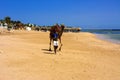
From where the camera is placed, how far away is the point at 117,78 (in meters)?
9.47

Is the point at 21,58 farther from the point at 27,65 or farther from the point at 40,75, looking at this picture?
the point at 40,75

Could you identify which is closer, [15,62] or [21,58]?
[15,62]

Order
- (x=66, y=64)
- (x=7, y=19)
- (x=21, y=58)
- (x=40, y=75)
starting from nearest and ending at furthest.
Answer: (x=40, y=75) < (x=66, y=64) < (x=21, y=58) < (x=7, y=19)

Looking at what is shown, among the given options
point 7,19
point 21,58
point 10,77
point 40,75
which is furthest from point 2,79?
point 7,19

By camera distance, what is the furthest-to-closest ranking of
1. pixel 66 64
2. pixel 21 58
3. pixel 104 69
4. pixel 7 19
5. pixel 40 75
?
1. pixel 7 19
2. pixel 21 58
3. pixel 66 64
4. pixel 104 69
5. pixel 40 75

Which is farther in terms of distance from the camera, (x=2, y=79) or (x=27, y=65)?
(x=27, y=65)

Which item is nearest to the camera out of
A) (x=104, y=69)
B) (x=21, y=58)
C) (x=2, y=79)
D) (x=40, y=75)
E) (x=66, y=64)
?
(x=2, y=79)

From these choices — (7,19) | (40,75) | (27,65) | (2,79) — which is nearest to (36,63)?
(27,65)

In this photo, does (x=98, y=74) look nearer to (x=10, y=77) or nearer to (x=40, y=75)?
(x=40, y=75)

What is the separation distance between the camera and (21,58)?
42.1 feet

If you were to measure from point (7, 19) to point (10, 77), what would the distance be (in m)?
98.9

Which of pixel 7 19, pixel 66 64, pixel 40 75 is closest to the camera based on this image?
pixel 40 75

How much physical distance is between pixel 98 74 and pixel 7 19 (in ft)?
323

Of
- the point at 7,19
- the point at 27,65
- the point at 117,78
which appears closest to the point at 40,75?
the point at 27,65
